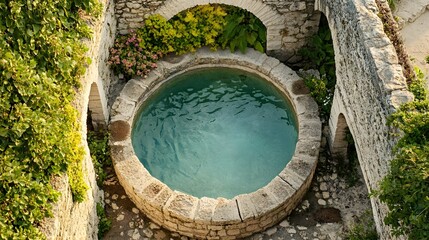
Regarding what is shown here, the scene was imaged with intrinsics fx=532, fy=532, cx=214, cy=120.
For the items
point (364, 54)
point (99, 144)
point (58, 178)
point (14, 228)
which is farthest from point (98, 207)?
point (364, 54)

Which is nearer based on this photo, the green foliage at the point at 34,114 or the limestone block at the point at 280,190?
the green foliage at the point at 34,114

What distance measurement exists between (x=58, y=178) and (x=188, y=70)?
4.62 meters

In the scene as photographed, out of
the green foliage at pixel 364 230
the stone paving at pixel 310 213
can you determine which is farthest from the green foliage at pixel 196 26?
Answer: the green foliage at pixel 364 230

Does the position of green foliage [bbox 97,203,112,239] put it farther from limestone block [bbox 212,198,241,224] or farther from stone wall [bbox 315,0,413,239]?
stone wall [bbox 315,0,413,239]

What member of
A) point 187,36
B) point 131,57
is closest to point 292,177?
point 187,36

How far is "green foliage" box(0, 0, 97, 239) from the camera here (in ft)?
18.4

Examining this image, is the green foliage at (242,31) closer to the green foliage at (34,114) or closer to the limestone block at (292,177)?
the limestone block at (292,177)

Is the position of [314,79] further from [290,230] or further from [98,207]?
[98,207]

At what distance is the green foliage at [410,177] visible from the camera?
528 cm

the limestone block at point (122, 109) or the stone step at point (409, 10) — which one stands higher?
the stone step at point (409, 10)

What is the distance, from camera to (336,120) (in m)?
8.88

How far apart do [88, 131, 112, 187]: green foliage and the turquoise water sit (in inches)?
20.9

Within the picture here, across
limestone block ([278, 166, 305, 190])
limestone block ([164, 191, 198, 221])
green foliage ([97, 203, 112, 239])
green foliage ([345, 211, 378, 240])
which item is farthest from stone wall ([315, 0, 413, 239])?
green foliage ([97, 203, 112, 239])

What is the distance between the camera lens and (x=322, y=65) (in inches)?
404
